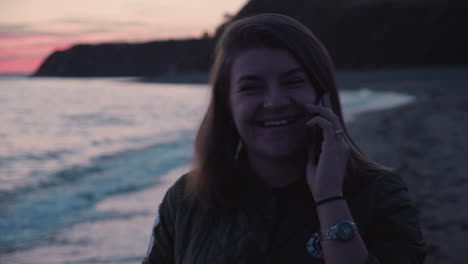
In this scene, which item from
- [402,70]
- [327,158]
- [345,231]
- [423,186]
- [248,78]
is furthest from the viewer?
[402,70]

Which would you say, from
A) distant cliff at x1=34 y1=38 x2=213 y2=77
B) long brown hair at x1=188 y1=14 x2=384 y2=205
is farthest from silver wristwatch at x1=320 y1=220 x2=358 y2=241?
distant cliff at x1=34 y1=38 x2=213 y2=77

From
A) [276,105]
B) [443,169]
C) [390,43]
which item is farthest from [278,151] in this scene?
[390,43]

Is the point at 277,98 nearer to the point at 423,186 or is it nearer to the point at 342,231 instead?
the point at 342,231

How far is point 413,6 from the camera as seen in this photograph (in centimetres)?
6216

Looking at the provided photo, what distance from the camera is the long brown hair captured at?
4.91 feet

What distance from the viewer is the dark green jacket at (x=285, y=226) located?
1.33 metres

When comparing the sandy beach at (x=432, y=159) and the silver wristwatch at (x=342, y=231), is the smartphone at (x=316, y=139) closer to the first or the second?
the silver wristwatch at (x=342, y=231)

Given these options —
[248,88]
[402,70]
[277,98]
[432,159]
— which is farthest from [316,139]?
[402,70]

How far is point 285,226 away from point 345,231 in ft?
0.70

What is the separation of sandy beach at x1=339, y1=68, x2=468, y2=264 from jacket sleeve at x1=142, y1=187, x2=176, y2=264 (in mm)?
2451

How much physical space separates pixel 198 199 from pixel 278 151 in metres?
0.35

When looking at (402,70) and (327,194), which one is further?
(402,70)

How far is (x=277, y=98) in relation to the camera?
1475mm

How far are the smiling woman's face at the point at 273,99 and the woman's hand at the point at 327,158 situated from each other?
0.05m
